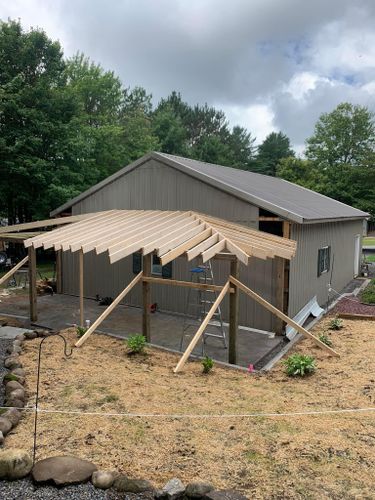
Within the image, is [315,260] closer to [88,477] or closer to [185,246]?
[185,246]

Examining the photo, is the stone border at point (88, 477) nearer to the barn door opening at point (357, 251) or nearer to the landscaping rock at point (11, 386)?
the landscaping rock at point (11, 386)

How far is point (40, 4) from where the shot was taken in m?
12.3

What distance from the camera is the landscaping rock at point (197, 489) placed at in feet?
11.7

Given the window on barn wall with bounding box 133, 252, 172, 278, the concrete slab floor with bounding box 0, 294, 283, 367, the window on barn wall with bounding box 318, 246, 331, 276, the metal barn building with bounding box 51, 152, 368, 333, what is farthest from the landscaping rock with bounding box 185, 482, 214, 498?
the window on barn wall with bounding box 318, 246, 331, 276

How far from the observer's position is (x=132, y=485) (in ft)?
12.2

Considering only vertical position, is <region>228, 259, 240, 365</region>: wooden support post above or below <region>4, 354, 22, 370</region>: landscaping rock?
above

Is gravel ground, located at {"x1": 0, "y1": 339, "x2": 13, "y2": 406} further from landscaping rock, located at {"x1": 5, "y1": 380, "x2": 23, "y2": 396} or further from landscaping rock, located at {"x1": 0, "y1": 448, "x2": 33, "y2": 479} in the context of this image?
landscaping rock, located at {"x1": 0, "y1": 448, "x2": 33, "y2": 479}

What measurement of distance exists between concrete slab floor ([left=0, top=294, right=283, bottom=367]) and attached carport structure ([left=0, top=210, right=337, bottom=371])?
726mm

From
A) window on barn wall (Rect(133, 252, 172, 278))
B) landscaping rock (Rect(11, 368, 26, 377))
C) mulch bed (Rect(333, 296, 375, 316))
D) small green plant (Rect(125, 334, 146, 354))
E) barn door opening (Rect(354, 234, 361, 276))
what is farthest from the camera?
barn door opening (Rect(354, 234, 361, 276))

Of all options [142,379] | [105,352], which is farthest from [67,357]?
[142,379]

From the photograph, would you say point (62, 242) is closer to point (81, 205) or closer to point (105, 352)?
point (105, 352)

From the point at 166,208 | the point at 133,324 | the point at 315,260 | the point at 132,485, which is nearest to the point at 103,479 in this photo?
the point at 132,485

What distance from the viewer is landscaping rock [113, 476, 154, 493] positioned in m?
3.69

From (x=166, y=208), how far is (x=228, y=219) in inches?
86.5
